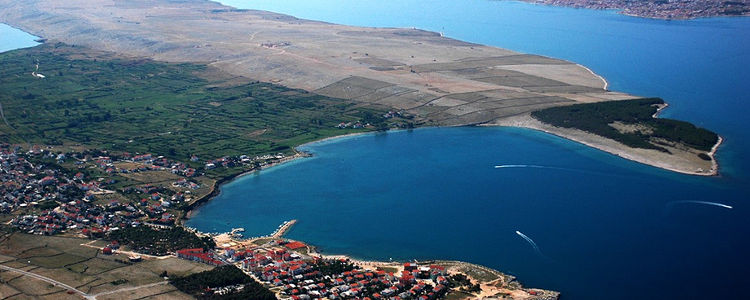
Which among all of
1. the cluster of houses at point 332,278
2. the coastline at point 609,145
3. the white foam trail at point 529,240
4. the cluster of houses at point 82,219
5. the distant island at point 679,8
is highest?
the distant island at point 679,8

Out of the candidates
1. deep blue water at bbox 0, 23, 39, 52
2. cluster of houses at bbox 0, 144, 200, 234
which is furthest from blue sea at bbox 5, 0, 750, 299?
deep blue water at bbox 0, 23, 39, 52

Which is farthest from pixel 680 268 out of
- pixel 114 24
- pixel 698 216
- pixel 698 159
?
pixel 114 24

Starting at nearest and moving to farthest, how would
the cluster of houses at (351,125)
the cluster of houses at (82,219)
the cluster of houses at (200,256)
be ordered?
the cluster of houses at (200,256), the cluster of houses at (82,219), the cluster of houses at (351,125)

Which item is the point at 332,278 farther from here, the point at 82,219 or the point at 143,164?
the point at 143,164

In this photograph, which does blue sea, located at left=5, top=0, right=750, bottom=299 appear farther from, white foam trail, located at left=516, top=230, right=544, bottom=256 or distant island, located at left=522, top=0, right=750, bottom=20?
distant island, located at left=522, top=0, right=750, bottom=20

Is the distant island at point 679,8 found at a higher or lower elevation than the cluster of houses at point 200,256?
higher

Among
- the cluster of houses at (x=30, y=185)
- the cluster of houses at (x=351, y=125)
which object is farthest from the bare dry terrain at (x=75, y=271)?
the cluster of houses at (x=351, y=125)

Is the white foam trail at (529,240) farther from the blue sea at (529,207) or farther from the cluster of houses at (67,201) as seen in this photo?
the cluster of houses at (67,201)
